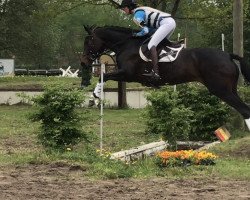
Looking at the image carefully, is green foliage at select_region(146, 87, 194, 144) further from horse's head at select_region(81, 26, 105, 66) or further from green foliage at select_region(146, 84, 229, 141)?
horse's head at select_region(81, 26, 105, 66)

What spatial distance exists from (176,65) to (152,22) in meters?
0.90

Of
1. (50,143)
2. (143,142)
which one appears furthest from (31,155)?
(143,142)

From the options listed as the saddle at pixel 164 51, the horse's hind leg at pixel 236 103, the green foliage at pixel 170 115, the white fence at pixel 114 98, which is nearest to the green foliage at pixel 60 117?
the saddle at pixel 164 51

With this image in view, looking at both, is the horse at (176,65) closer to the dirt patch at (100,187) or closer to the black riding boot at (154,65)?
the black riding boot at (154,65)

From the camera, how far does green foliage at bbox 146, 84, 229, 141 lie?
12.8m

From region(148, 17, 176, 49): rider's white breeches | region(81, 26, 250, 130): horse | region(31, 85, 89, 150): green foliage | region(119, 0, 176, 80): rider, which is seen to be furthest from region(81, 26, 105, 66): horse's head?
region(31, 85, 89, 150): green foliage

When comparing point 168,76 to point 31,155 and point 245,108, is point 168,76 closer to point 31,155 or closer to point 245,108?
point 245,108

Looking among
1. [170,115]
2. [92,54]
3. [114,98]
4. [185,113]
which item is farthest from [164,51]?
[114,98]

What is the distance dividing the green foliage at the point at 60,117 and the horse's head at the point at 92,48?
3.71 feet

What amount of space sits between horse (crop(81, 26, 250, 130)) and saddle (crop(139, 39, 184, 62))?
7cm

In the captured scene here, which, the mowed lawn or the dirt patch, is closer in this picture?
the dirt patch

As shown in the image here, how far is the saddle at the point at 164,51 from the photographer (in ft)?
31.1

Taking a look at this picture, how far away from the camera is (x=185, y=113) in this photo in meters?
12.6

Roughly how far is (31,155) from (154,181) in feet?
10.4
